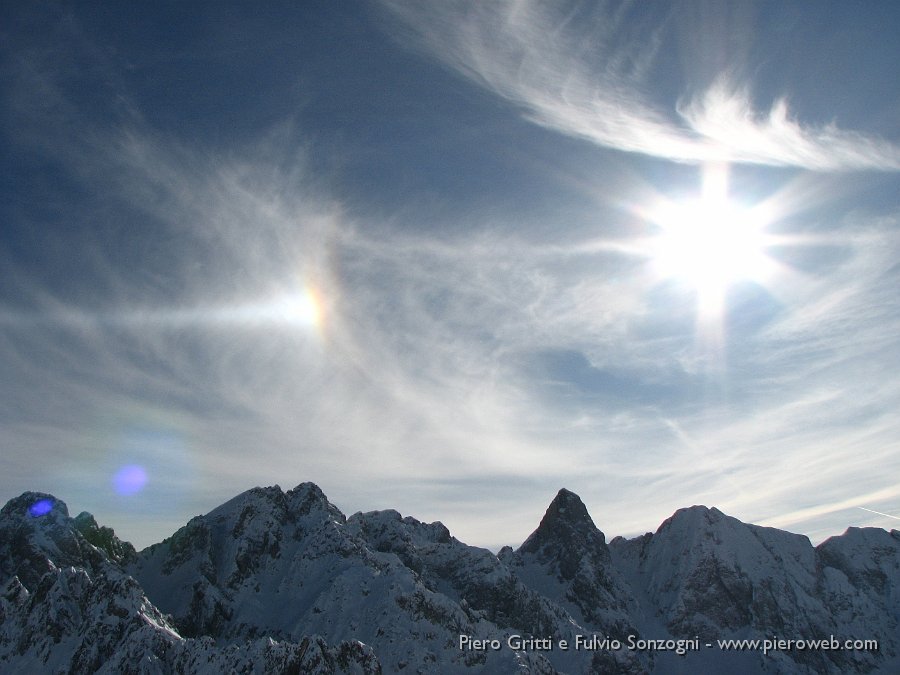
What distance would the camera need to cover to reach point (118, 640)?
366ft

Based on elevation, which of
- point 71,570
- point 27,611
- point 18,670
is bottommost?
point 18,670

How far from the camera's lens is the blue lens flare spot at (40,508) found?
156 meters

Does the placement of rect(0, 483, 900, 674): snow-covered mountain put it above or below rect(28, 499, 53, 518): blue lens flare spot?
below

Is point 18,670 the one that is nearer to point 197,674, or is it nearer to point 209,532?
point 197,674

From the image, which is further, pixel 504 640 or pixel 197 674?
pixel 504 640

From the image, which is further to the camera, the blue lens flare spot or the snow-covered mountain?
the blue lens flare spot

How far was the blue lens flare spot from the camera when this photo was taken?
6132 inches

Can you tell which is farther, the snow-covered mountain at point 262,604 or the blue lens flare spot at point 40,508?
the blue lens flare spot at point 40,508

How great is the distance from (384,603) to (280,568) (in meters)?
35.0

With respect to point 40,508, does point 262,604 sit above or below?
below

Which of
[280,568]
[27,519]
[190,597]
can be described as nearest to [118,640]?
[190,597]

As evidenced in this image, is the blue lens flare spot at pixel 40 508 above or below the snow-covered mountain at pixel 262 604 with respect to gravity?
above

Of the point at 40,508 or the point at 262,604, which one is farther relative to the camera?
the point at 40,508

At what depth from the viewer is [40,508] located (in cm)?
15762
